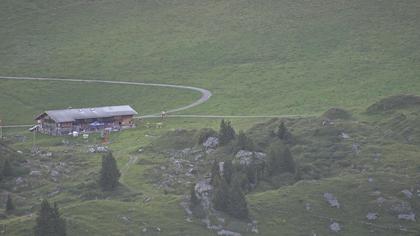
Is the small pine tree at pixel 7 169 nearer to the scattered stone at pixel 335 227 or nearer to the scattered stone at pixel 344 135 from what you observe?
the scattered stone at pixel 335 227

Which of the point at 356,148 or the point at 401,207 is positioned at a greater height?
the point at 356,148

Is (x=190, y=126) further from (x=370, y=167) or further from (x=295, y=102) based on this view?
(x=370, y=167)

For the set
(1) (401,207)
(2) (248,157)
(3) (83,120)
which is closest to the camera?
(1) (401,207)

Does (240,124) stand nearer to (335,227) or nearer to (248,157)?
(248,157)

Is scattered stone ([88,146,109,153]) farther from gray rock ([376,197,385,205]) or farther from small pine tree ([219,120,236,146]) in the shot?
gray rock ([376,197,385,205])

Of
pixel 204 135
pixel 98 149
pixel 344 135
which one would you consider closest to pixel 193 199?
pixel 204 135

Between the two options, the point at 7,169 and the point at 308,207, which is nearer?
Answer: the point at 308,207

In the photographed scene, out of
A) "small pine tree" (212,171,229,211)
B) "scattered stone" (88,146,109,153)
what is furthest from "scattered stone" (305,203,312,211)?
"scattered stone" (88,146,109,153)
